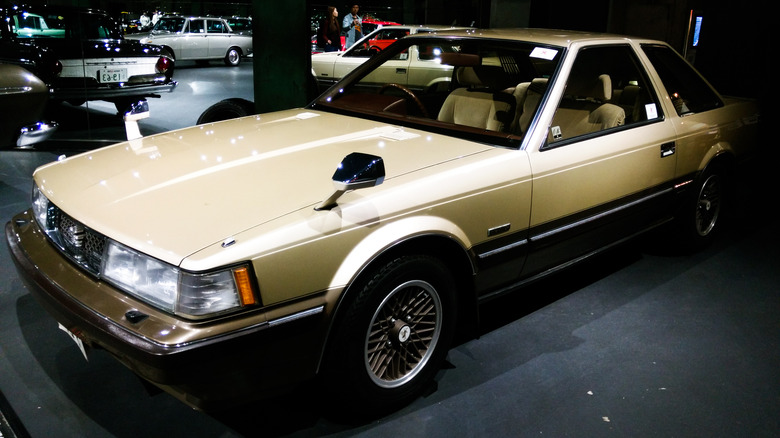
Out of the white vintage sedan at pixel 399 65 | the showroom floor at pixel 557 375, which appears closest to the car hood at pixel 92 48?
the white vintage sedan at pixel 399 65

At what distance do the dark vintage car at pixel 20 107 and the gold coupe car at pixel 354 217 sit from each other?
272 centimetres

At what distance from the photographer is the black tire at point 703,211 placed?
408 cm

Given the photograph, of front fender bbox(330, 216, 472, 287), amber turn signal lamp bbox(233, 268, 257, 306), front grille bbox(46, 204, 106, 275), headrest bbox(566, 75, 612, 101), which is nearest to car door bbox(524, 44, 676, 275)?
headrest bbox(566, 75, 612, 101)

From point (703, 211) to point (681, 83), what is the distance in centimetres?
95

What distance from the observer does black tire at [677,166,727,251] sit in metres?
4.08

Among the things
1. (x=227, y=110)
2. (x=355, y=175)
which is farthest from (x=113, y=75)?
(x=355, y=175)

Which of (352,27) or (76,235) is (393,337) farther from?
(352,27)

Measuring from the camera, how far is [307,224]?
6.97 ft

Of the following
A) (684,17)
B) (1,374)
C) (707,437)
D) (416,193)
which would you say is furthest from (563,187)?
(684,17)

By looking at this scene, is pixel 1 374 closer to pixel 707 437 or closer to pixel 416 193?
pixel 416 193

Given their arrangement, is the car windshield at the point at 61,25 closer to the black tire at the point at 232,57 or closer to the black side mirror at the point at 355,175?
the black side mirror at the point at 355,175

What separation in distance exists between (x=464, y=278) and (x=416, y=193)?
54 centimetres

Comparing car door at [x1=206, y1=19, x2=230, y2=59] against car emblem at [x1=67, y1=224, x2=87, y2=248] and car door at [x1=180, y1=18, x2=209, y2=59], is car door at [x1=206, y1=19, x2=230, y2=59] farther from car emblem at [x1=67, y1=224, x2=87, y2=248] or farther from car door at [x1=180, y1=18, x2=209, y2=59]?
car emblem at [x1=67, y1=224, x2=87, y2=248]

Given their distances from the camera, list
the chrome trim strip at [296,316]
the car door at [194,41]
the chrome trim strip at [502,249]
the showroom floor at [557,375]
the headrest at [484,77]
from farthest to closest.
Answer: the car door at [194,41] < the headrest at [484,77] < the chrome trim strip at [502,249] < the showroom floor at [557,375] < the chrome trim strip at [296,316]
